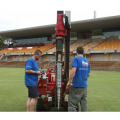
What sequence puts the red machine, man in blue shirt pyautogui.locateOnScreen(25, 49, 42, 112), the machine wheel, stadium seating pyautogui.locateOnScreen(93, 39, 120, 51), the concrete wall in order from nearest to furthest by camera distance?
man in blue shirt pyautogui.locateOnScreen(25, 49, 42, 112) < the red machine < the machine wheel < the concrete wall < stadium seating pyautogui.locateOnScreen(93, 39, 120, 51)

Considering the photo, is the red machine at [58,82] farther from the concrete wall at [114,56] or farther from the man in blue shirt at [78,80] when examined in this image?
the concrete wall at [114,56]

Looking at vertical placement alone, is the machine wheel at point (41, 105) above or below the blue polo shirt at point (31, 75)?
below

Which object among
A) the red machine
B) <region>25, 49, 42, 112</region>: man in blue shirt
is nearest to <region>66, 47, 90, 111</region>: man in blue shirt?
Answer: the red machine

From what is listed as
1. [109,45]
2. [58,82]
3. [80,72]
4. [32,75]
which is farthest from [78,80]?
[109,45]

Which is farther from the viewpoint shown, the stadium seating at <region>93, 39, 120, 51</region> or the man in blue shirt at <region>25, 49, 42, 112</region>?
the stadium seating at <region>93, 39, 120, 51</region>

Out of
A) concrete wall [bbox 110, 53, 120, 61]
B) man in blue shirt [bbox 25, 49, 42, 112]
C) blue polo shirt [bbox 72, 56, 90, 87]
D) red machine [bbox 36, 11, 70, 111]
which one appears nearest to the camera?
blue polo shirt [bbox 72, 56, 90, 87]

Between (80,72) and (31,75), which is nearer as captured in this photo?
(80,72)

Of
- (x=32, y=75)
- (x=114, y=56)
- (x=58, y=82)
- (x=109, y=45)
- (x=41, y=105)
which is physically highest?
(x=109, y=45)

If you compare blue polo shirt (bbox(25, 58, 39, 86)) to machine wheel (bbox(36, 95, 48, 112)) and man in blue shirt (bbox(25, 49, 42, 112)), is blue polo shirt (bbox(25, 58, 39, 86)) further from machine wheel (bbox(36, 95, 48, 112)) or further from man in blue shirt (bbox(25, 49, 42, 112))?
Answer: machine wheel (bbox(36, 95, 48, 112))

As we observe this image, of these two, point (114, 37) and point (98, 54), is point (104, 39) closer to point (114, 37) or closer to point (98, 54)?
point (114, 37)

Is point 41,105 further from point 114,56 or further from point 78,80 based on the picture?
point 114,56

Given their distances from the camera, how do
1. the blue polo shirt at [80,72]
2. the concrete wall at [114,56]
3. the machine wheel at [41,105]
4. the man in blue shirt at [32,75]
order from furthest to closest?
the concrete wall at [114,56] < the machine wheel at [41,105] < the man in blue shirt at [32,75] < the blue polo shirt at [80,72]

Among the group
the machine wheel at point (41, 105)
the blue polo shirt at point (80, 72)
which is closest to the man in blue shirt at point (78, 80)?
the blue polo shirt at point (80, 72)

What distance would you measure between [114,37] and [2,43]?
4934 centimetres
